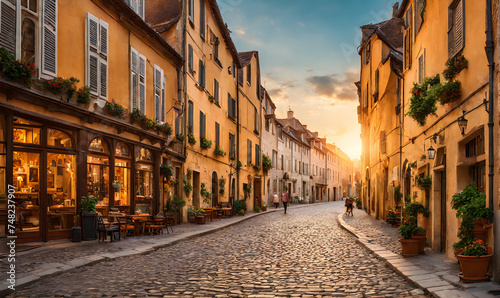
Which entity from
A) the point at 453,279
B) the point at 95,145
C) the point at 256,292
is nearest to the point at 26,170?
the point at 95,145

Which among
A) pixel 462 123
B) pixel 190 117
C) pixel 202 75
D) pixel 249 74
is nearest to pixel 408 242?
pixel 462 123

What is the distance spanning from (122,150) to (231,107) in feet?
48.0

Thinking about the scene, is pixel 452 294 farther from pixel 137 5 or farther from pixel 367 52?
pixel 367 52

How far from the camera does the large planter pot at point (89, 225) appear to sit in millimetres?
12414

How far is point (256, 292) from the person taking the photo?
6.71m

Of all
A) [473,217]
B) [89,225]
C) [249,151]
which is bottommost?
[89,225]

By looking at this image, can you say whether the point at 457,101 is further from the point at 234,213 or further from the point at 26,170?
the point at 234,213

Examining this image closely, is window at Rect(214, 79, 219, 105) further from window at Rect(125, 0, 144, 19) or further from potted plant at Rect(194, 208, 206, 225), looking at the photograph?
window at Rect(125, 0, 144, 19)

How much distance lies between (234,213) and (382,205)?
932 centimetres

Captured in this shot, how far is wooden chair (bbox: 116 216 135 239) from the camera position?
1338 cm

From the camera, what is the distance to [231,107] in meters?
29.4

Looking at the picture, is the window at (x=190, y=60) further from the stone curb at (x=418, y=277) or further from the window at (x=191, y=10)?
the stone curb at (x=418, y=277)

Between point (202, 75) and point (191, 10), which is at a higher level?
point (191, 10)

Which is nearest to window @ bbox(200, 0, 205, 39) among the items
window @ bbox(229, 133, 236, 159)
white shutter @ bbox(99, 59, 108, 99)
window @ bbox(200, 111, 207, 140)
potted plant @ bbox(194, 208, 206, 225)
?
window @ bbox(200, 111, 207, 140)
